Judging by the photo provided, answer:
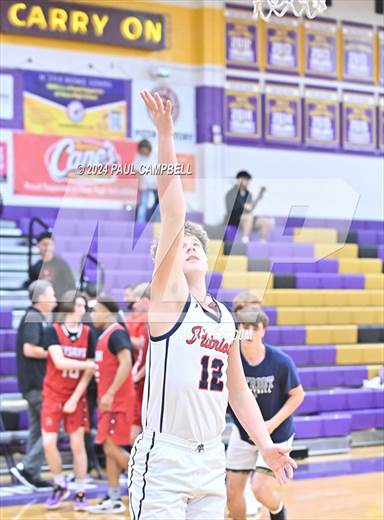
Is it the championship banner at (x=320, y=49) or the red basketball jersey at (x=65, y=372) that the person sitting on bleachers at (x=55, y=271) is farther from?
the championship banner at (x=320, y=49)

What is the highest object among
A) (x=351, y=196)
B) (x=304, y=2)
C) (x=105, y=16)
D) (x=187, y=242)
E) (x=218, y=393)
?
(x=105, y=16)

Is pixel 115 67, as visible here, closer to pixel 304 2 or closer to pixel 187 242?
pixel 304 2

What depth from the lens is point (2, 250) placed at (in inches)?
472

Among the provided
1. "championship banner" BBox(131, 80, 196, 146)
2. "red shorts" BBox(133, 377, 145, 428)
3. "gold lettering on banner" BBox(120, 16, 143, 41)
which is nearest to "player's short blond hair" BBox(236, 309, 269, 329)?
"red shorts" BBox(133, 377, 145, 428)

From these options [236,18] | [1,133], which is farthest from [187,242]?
[236,18]

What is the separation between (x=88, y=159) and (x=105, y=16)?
1973 millimetres

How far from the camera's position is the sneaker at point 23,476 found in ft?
26.3


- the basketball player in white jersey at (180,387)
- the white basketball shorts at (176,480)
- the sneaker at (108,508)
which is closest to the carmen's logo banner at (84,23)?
the sneaker at (108,508)

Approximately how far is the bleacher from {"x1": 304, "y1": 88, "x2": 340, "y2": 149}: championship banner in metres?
2.48

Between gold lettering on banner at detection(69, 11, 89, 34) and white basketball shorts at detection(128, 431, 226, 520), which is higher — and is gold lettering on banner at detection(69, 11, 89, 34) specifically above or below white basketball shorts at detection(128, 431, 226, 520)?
above

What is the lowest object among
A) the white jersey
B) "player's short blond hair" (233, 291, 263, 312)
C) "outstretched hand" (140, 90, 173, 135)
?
the white jersey

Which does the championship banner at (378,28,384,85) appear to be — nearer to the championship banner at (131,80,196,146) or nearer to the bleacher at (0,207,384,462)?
the championship banner at (131,80,196,146)

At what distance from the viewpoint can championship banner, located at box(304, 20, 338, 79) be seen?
620 inches

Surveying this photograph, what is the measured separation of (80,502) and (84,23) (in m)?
7.91
